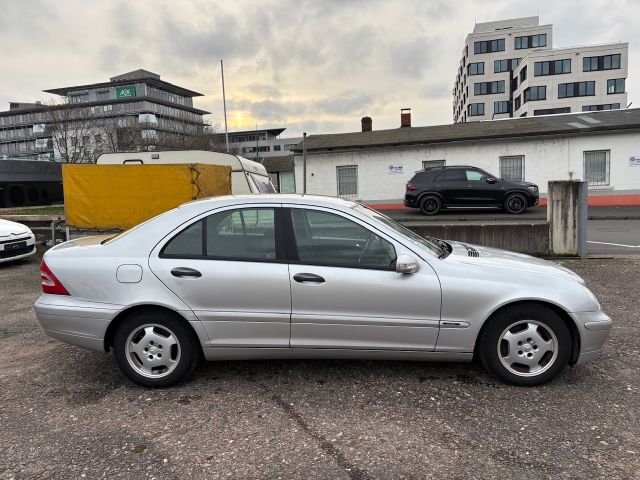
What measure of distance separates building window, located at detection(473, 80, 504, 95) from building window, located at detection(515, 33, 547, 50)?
5697 mm

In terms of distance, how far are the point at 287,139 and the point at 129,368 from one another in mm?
106175

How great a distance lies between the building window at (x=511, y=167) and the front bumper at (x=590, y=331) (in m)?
19.3

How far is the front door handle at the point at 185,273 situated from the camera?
3.63m

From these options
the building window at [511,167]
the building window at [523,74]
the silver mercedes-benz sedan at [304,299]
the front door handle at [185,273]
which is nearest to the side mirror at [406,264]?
the silver mercedes-benz sedan at [304,299]

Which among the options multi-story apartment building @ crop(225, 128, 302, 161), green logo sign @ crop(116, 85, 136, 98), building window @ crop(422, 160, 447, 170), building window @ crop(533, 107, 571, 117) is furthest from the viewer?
multi-story apartment building @ crop(225, 128, 302, 161)

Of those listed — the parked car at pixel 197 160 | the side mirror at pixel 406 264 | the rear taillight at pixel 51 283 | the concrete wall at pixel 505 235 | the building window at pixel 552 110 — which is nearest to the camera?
the side mirror at pixel 406 264

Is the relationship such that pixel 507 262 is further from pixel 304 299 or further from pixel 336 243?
pixel 304 299

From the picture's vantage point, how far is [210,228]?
378 centimetres

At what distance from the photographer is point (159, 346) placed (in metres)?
3.71

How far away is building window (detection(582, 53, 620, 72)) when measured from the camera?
5950 cm

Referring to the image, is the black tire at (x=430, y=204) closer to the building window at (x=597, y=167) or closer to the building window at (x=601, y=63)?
the building window at (x=597, y=167)

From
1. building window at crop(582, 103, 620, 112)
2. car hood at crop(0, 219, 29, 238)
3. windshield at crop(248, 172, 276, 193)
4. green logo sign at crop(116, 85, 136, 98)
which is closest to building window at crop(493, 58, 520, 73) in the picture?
building window at crop(582, 103, 620, 112)

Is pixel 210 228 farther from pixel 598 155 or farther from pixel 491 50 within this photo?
pixel 491 50

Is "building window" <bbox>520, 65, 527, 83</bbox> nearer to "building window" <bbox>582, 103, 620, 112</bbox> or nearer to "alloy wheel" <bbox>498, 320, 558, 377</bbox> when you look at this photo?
"building window" <bbox>582, 103, 620, 112</bbox>
